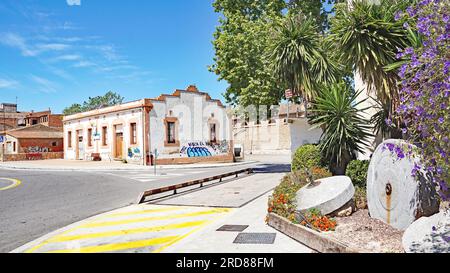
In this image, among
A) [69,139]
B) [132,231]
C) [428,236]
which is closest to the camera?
[428,236]

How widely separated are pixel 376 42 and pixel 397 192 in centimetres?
438

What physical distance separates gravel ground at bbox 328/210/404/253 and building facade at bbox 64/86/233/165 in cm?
2399

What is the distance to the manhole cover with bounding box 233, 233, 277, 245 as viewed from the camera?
6.48 meters

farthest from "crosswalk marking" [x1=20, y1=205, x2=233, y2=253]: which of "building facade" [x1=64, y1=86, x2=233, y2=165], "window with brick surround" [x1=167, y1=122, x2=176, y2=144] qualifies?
"window with brick surround" [x1=167, y1=122, x2=176, y2=144]

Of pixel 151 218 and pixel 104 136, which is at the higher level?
pixel 104 136

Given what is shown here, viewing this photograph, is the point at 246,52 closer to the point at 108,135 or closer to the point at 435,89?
the point at 435,89

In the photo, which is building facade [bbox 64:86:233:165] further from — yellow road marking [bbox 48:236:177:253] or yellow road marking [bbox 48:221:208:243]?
yellow road marking [bbox 48:236:177:253]

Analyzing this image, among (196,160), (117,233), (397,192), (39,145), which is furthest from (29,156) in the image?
(397,192)

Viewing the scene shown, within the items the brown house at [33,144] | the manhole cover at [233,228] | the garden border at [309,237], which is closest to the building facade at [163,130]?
the brown house at [33,144]

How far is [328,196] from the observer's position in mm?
7156

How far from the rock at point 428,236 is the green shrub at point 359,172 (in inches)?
134
